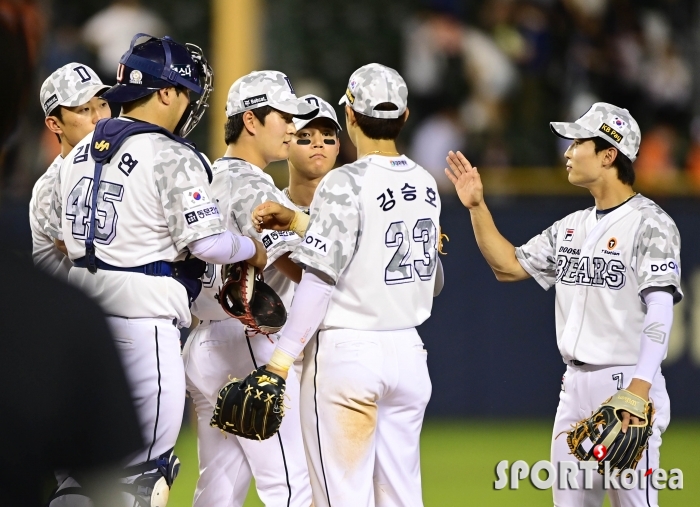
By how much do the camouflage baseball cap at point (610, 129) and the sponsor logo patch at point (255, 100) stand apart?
54.8 inches

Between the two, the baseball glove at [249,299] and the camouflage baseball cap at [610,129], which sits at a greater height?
the camouflage baseball cap at [610,129]

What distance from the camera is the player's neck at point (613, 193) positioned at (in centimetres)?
463

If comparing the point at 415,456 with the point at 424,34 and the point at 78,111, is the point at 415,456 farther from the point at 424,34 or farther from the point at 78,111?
the point at 424,34

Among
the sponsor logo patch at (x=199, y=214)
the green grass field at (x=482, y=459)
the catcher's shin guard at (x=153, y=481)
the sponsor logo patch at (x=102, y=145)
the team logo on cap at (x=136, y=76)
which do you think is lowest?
the green grass field at (x=482, y=459)

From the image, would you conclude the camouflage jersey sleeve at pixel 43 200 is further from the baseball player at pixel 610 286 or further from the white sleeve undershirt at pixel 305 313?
the baseball player at pixel 610 286

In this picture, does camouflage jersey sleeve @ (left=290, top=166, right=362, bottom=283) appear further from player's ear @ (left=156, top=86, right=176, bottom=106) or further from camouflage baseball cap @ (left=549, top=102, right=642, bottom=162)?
camouflage baseball cap @ (left=549, top=102, right=642, bottom=162)

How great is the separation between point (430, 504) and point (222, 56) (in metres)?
4.88

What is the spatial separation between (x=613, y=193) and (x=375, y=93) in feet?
4.16

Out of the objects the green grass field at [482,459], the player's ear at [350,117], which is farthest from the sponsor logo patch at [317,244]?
the green grass field at [482,459]

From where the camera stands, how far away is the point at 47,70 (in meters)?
9.96

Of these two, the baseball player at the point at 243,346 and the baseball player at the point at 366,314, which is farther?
the baseball player at the point at 243,346

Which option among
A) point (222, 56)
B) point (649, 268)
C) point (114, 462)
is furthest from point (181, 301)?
point (222, 56)

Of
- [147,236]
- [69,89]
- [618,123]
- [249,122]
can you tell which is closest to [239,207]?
[249,122]

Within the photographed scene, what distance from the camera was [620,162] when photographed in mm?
4641
